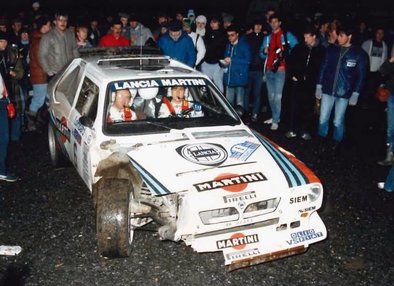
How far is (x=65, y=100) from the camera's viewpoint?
6.06m

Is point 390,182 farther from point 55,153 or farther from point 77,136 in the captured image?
point 55,153

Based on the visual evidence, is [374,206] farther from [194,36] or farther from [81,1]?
[81,1]

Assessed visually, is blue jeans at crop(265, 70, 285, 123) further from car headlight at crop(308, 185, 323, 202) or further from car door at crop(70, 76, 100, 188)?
car headlight at crop(308, 185, 323, 202)

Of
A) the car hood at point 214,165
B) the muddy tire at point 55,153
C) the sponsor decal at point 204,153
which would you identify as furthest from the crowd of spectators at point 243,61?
the sponsor decal at point 204,153

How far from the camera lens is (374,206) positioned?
19.2 ft

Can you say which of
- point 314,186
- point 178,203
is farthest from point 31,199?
point 314,186

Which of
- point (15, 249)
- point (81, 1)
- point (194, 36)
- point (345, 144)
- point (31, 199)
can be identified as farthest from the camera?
point (81, 1)

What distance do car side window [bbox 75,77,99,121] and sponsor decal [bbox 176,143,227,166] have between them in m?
1.16

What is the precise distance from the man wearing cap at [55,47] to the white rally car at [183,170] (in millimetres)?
2438

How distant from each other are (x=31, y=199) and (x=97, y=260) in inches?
69.3

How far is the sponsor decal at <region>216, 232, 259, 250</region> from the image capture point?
4.05 metres

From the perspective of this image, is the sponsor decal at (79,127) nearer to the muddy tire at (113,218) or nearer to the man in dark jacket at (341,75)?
the muddy tire at (113,218)

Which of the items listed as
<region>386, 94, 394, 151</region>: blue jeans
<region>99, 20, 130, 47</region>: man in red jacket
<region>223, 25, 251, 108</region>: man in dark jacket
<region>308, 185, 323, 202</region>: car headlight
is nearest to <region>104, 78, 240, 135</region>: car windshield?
<region>308, 185, 323, 202</region>: car headlight

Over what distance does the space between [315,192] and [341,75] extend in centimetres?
328
